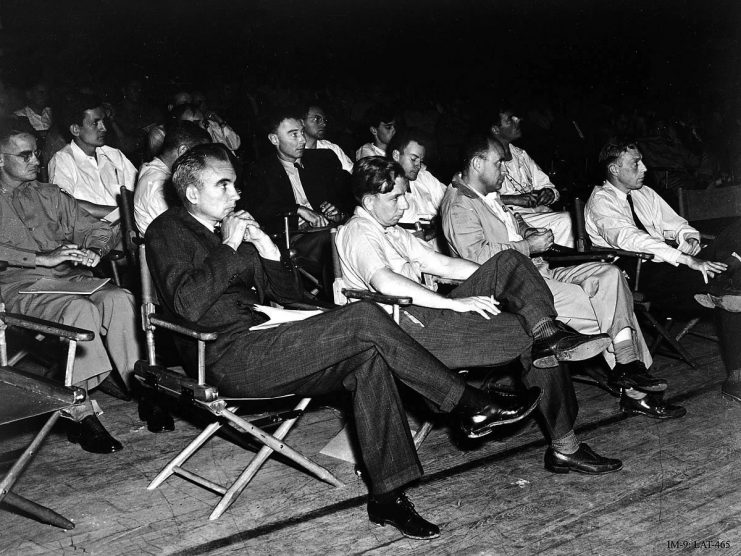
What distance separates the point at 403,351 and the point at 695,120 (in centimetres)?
764

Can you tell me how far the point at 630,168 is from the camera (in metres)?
4.72

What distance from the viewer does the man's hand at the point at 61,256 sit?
12.4 feet

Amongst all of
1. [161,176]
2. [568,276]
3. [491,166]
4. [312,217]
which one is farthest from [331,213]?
[568,276]

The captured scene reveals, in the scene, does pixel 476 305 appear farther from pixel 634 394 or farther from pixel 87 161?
pixel 87 161

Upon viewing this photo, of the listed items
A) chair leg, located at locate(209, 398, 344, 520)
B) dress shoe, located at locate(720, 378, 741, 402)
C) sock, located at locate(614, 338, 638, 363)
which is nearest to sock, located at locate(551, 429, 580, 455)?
sock, located at locate(614, 338, 638, 363)

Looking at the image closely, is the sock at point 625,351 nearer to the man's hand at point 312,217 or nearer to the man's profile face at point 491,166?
the man's profile face at point 491,166

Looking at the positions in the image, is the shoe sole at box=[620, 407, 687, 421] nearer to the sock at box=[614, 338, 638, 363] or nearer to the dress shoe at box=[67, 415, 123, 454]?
the sock at box=[614, 338, 638, 363]

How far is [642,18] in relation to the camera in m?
10.1

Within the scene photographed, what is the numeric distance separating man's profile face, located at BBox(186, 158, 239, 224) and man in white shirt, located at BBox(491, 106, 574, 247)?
9.28 feet

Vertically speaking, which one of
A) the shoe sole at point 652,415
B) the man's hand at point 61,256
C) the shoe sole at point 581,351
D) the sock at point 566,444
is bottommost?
the shoe sole at point 652,415

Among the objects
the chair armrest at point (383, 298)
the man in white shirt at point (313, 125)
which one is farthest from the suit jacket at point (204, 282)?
the man in white shirt at point (313, 125)

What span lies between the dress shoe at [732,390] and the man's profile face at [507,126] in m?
2.75

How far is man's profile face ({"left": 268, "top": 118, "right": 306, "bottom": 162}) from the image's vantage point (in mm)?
5102

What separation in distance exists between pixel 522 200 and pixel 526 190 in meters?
0.46
